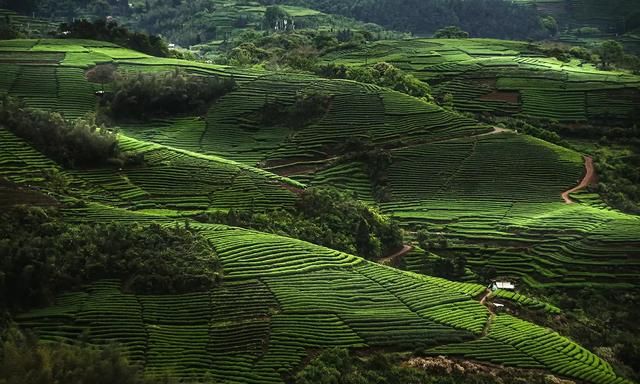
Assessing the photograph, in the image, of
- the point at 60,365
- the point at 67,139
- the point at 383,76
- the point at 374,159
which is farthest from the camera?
the point at 383,76

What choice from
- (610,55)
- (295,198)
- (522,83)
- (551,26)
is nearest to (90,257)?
(295,198)

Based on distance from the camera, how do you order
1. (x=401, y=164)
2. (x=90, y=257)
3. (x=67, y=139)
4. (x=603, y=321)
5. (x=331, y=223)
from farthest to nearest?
(x=401, y=164), (x=67, y=139), (x=331, y=223), (x=603, y=321), (x=90, y=257)

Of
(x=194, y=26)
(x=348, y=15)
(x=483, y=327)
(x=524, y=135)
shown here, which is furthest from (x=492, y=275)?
(x=348, y=15)

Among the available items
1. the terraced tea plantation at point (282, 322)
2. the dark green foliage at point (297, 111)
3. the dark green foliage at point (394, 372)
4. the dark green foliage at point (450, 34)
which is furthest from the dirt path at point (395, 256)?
the dark green foliage at point (450, 34)

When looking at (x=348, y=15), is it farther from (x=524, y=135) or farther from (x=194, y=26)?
(x=524, y=135)

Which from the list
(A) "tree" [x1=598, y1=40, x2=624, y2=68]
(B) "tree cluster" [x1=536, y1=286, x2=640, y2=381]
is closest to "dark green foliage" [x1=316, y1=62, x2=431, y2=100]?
(A) "tree" [x1=598, y1=40, x2=624, y2=68]

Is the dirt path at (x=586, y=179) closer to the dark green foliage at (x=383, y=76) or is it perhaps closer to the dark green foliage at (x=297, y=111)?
the dark green foliage at (x=383, y=76)

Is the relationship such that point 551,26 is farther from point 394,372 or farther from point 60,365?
point 60,365
